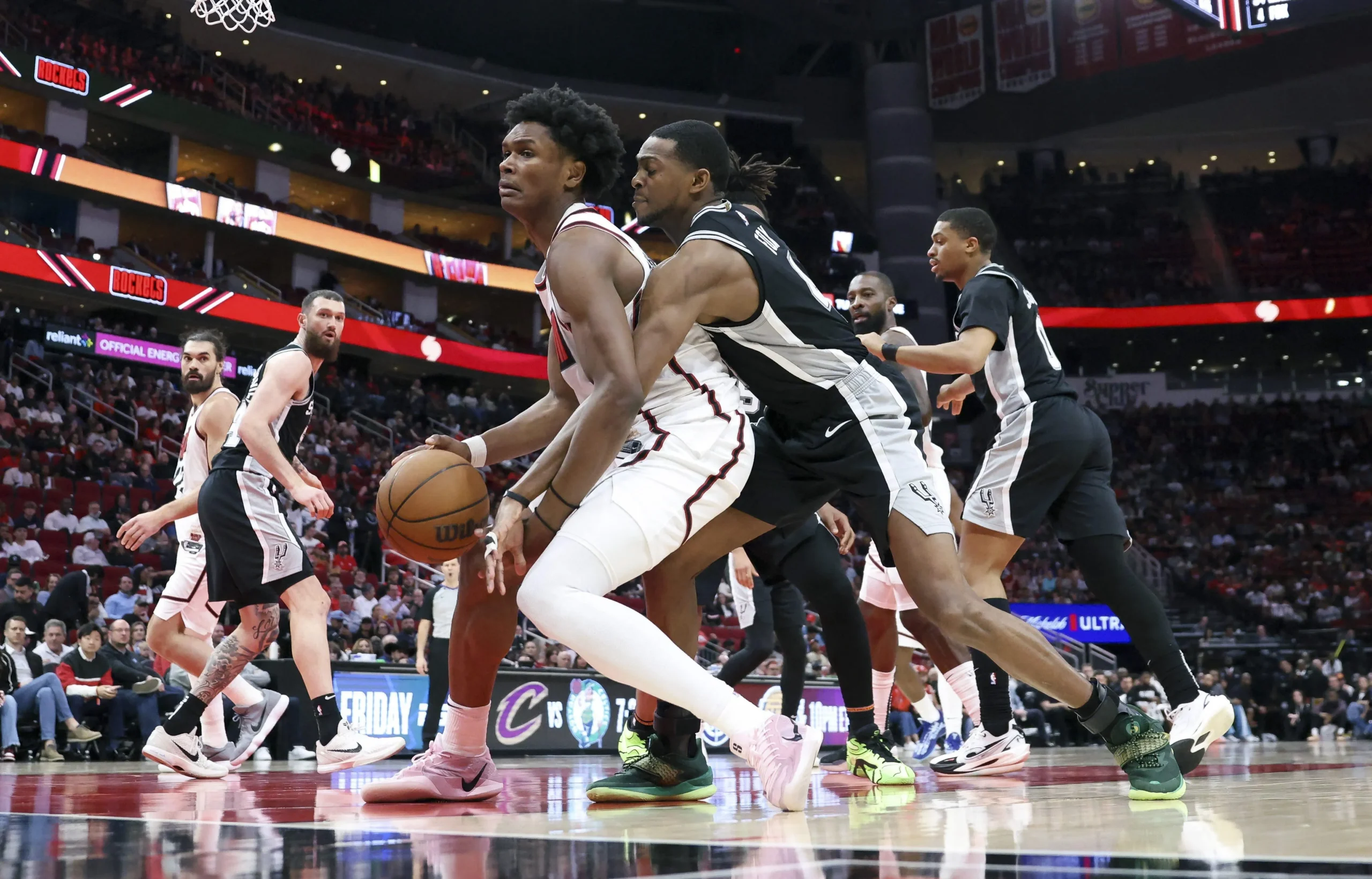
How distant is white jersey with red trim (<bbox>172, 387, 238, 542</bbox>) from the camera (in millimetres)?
5914

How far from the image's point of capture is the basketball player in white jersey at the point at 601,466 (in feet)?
9.78

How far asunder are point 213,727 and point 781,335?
12.8 feet

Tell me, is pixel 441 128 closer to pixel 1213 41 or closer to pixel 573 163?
pixel 1213 41

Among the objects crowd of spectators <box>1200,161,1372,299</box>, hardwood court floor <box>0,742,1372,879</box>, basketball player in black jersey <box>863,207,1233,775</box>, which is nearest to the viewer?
hardwood court floor <box>0,742,1372,879</box>

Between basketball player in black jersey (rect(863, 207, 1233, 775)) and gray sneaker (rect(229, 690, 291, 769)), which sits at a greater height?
basketball player in black jersey (rect(863, 207, 1233, 775))

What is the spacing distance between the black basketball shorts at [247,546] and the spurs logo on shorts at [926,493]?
2937 millimetres

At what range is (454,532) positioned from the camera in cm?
317

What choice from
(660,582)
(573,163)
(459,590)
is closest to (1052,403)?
(660,582)

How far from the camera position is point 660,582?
147 inches

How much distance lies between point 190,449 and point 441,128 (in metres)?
28.5

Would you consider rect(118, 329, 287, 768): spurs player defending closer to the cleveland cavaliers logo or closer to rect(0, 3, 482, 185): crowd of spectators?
the cleveland cavaliers logo

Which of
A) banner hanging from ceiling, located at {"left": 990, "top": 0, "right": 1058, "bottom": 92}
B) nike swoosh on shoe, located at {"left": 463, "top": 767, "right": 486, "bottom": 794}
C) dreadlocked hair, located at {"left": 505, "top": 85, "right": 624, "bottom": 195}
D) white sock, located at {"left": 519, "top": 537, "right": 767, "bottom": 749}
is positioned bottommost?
nike swoosh on shoe, located at {"left": 463, "top": 767, "right": 486, "bottom": 794}

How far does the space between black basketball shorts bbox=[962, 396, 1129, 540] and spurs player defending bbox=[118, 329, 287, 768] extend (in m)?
3.34

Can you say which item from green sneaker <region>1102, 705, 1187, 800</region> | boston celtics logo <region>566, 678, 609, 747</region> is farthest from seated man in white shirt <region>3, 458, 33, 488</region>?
green sneaker <region>1102, 705, 1187, 800</region>
